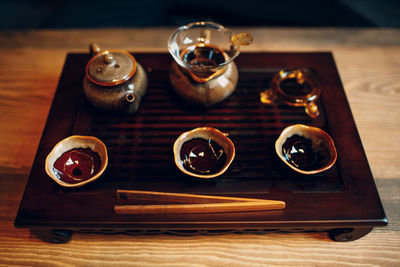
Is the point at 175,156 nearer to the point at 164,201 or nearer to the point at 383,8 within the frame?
the point at 164,201

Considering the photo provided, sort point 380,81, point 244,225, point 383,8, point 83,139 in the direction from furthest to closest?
point 383,8
point 380,81
point 83,139
point 244,225

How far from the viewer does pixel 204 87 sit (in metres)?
0.97

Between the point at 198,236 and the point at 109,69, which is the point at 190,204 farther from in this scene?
the point at 109,69

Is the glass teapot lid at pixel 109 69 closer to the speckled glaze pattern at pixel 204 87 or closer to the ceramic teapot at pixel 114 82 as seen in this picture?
the ceramic teapot at pixel 114 82

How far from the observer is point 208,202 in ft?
2.80

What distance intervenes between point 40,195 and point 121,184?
24cm

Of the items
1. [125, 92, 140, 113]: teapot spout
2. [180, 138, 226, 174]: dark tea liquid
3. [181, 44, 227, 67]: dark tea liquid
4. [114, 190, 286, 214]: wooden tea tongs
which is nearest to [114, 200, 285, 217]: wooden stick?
[114, 190, 286, 214]: wooden tea tongs

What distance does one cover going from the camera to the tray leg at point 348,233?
904 millimetres

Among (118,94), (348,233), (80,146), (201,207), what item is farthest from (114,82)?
(348,233)

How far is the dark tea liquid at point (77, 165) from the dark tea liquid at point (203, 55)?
44cm

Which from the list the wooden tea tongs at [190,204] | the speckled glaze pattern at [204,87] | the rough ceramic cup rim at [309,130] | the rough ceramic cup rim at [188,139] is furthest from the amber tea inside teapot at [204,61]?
the wooden tea tongs at [190,204]

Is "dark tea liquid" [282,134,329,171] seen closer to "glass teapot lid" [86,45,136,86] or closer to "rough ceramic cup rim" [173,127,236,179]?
"rough ceramic cup rim" [173,127,236,179]

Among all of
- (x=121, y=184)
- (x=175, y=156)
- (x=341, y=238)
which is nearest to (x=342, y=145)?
(x=341, y=238)

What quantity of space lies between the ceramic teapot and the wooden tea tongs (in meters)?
0.29
